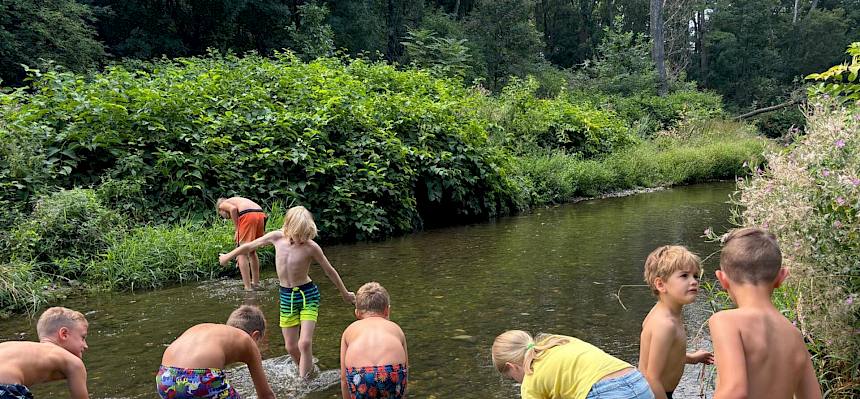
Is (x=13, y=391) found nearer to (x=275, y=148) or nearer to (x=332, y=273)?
(x=332, y=273)

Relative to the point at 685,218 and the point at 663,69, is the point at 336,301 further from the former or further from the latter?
the point at 663,69

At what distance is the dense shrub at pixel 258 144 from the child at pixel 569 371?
29.5 feet

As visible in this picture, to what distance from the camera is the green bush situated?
9219mm

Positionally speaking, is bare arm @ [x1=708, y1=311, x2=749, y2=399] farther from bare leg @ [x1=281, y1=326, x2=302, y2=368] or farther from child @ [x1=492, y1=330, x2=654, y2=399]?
bare leg @ [x1=281, y1=326, x2=302, y2=368]

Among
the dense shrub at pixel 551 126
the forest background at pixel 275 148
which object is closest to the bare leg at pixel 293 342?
the forest background at pixel 275 148

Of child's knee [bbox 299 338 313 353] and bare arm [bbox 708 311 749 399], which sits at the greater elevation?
bare arm [bbox 708 311 749 399]

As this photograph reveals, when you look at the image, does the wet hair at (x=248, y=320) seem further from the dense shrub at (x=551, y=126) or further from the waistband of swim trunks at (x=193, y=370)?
the dense shrub at (x=551, y=126)

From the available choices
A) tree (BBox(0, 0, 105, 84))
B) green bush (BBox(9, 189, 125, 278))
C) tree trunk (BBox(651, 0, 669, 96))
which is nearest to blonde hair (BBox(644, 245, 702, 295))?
green bush (BBox(9, 189, 125, 278))

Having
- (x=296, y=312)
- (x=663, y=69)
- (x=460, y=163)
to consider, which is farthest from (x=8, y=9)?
(x=663, y=69)

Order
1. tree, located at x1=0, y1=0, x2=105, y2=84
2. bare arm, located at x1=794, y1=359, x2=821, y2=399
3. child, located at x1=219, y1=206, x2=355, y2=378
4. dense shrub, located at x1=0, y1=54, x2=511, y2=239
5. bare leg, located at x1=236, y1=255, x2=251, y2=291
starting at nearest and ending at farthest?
1. bare arm, located at x1=794, y1=359, x2=821, y2=399
2. child, located at x1=219, y1=206, x2=355, y2=378
3. bare leg, located at x1=236, y1=255, x2=251, y2=291
4. dense shrub, located at x1=0, y1=54, x2=511, y2=239
5. tree, located at x1=0, y1=0, x2=105, y2=84

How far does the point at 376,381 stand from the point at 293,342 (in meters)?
1.90

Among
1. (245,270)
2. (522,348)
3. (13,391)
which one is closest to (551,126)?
(245,270)

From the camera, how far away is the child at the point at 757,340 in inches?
111

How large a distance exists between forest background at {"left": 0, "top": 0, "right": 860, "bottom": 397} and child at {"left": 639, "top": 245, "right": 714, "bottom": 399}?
0.91 meters
